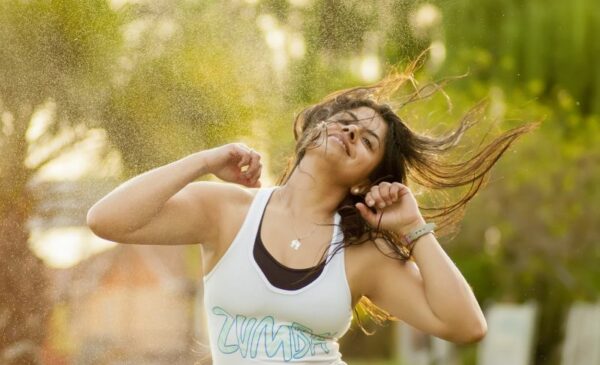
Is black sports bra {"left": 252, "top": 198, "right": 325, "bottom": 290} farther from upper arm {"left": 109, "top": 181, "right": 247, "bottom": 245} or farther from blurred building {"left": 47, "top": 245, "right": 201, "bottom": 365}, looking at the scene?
blurred building {"left": 47, "top": 245, "right": 201, "bottom": 365}

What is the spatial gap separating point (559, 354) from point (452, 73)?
379 cm

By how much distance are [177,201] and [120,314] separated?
2.21 m

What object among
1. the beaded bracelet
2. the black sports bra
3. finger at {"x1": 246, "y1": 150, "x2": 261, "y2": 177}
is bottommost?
the black sports bra

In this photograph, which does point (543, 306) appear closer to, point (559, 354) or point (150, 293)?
point (559, 354)

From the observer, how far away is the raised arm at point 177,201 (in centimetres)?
282

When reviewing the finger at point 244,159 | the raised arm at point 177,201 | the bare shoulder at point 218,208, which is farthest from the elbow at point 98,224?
the finger at point 244,159

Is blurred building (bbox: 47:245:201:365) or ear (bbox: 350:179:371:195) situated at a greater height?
ear (bbox: 350:179:371:195)

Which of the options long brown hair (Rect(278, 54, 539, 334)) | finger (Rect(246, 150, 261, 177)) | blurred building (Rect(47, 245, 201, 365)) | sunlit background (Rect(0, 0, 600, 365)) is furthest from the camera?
blurred building (Rect(47, 245, 201, 365))

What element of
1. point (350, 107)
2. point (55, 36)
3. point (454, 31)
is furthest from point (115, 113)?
point (454, 31)

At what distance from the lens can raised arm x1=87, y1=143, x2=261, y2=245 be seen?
A: 9.25 ft

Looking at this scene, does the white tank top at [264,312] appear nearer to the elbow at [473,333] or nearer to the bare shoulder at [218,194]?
the bare shoulder at [218,194]

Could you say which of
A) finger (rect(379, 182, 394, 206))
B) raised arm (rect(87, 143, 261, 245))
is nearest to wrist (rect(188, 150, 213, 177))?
raised arm (rect(87, 143, 261, 245))

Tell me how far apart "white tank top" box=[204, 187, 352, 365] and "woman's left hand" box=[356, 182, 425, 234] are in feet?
0.58

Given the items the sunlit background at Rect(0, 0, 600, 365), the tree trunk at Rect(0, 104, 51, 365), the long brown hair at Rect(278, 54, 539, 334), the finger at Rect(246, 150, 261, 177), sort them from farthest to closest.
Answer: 1. the sunlit background at Rect(0, 0, 600, 365)
2. the tree trunk at Rect(0, 104, 51, 365)
3. the long brown hair at Rect(278, 54, 539, 334)
4. the finger at Rect(246, 150, 261, 177)
